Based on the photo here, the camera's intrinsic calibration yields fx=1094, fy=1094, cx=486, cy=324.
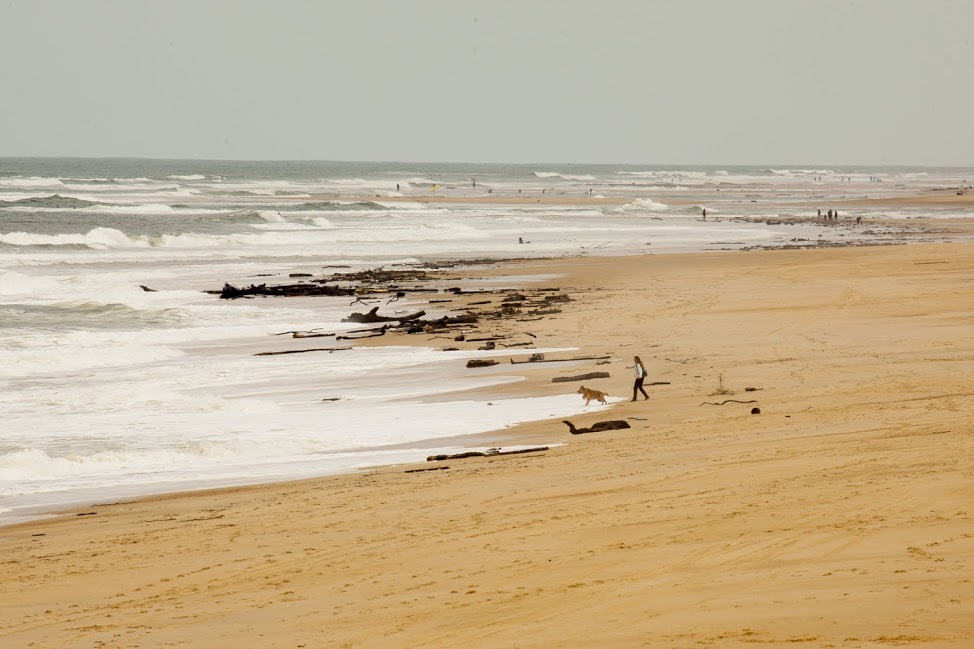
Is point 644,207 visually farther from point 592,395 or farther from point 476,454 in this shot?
point 476,454

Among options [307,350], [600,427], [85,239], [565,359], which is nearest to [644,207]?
[85,239]

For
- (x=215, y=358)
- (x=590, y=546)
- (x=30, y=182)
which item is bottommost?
(x=215, y=358)

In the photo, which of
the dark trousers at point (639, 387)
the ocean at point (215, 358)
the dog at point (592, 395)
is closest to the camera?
the ocean at point (215, 358)

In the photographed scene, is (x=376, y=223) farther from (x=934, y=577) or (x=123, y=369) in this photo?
(x=934, y=577)

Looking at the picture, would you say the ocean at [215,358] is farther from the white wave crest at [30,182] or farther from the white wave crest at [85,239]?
the white wave crest at [30,182]

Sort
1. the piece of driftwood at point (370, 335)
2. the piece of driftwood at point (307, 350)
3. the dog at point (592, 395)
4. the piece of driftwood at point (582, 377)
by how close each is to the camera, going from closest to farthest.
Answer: the dog at point (592, 395) < the piece of driftwood at point (582, 377) < the piece of driftwood at point (307, 350) < the piece of driftwood at point (370, 335)

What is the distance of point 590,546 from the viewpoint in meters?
6.88

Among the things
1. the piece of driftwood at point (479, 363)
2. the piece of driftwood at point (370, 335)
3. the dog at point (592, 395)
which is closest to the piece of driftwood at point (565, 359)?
the piece of driftwood at point (479, 363)

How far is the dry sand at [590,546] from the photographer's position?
5578 millimetres

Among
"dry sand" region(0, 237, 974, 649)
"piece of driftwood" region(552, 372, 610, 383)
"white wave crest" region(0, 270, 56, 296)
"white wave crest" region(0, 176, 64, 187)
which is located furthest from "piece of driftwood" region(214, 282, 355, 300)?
"white wave crest" region(0, 176, 64, 187)

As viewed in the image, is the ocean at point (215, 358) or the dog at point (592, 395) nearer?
the ocean at point (215, 358)

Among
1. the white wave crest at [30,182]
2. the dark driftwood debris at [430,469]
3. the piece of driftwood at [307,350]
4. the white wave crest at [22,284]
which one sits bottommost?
the white wave crest at [22,284]

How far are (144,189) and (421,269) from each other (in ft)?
209

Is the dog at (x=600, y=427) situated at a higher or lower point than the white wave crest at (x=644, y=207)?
lower
